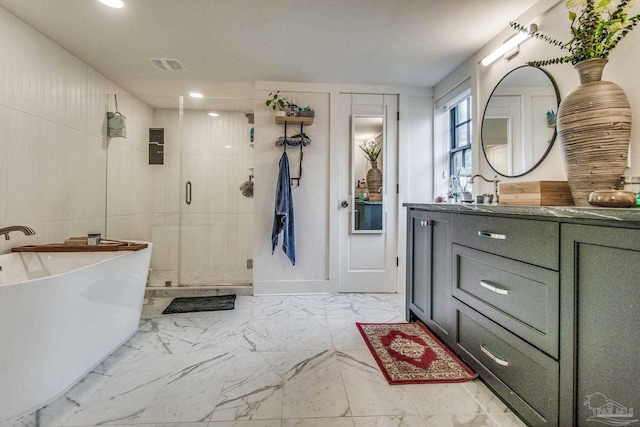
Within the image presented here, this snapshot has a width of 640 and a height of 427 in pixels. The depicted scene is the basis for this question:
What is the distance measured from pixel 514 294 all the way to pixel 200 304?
8.52 feet

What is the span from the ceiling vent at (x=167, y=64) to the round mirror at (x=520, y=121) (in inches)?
109

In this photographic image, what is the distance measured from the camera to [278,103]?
301 centimetres

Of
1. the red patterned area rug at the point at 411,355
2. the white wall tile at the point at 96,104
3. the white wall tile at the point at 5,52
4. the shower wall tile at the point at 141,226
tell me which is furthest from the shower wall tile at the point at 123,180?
the red patterned area rug at the point at 411,355

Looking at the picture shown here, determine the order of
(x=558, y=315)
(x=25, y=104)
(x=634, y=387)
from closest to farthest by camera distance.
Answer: (x=634, y=387)
(x=558, y=315)
(x=25, y=104)

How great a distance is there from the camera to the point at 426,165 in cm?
328

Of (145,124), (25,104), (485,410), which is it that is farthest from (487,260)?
(145,124)

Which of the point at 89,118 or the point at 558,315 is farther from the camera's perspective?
the point at 89,118

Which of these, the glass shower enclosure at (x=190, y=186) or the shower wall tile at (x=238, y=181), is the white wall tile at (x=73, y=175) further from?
the shower wall tile at (x=238, y=181)

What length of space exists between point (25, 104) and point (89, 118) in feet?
2.30

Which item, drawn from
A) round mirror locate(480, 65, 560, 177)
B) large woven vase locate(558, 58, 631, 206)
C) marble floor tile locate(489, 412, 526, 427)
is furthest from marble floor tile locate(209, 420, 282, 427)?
round mirror locate(480, 65, 560, 177)

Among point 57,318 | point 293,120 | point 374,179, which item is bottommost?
point 57,318

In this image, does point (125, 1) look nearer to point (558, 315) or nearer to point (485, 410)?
point (558, 315)

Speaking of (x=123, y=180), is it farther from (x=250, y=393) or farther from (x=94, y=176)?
(x=250, y=393)

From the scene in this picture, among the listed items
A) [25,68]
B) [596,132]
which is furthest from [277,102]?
[596,132]
